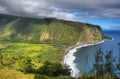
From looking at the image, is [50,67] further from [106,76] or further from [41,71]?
[106,76]

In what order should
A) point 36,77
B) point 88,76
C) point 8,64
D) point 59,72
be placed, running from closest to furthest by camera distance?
point 36,77, point 88,76, point 59,72, point 8,64

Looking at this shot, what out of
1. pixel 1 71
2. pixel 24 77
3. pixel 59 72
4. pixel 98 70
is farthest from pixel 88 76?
pixel 59 72

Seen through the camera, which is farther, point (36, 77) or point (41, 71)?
point (41, 71)

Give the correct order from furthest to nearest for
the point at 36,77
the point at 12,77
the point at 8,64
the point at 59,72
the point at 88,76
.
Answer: the point at 8,64, the point at 59,72, the point at 88,76, the point at 36,77, the point at 12,77

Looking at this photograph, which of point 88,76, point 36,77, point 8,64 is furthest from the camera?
point 8,64

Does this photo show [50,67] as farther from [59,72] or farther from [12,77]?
[12,77]

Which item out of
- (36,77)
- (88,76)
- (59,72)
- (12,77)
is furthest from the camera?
(59,72)

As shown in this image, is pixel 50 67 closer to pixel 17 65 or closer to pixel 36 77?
pixel 17 65

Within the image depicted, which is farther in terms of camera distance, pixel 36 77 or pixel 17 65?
pixel 17 65

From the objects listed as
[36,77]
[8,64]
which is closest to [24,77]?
[36,77]
